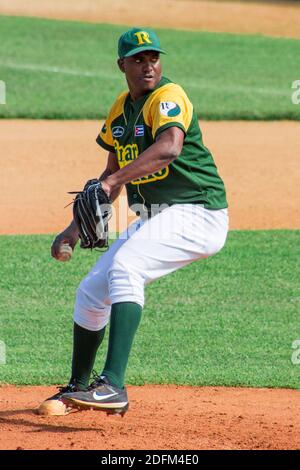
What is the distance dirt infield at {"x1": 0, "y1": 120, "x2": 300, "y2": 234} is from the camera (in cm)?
1053

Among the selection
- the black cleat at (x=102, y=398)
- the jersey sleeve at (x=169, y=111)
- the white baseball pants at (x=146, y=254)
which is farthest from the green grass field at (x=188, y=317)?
the jersey sleeve at (x=169, y=111)

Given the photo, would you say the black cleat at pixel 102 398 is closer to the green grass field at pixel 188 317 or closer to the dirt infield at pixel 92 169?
the green grass field at pixel 188 317

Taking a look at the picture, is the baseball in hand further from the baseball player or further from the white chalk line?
the white chalk line

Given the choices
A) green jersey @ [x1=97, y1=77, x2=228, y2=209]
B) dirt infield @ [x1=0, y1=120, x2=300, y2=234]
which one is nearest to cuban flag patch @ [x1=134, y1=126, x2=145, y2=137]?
green jersey @ [x1=97, y1=77, x2=228, y2=209]

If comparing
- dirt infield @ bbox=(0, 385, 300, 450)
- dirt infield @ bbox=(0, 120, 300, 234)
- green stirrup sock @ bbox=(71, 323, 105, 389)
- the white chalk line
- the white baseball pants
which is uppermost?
the white chalk line

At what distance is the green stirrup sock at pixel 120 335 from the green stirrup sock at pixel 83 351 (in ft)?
1.36

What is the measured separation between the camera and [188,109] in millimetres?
5461

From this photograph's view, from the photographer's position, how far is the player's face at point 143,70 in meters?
5.49

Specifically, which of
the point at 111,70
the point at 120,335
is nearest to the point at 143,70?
the point at 120,335

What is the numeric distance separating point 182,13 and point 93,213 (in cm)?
1564

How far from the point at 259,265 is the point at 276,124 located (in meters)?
5.36

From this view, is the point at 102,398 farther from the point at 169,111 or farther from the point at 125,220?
the point at 125,220

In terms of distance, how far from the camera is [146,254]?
5340 millimetres

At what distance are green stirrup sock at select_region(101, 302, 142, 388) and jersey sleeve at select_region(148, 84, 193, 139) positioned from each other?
88 centimetres
